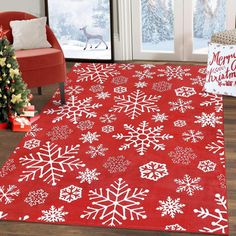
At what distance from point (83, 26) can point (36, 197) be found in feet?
9.66

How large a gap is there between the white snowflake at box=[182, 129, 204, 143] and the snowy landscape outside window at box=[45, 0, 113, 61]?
199 centimetres

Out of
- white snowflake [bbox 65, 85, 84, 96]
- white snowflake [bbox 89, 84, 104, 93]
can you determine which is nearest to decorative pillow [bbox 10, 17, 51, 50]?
white snowflake [bbox 65, 85, 84, 96]

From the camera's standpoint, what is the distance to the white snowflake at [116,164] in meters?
4.22

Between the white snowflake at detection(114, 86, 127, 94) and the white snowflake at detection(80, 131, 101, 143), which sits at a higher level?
the white snowflake at detection(114, 86, 127, 94)

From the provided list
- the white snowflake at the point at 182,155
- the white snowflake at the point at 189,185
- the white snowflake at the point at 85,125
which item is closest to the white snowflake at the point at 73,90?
the white snowflake at the point at 85,125

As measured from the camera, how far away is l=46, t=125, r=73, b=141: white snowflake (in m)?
4.74

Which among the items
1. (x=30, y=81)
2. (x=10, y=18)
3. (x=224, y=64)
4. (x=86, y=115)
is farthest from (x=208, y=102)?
(x=10, y=18)

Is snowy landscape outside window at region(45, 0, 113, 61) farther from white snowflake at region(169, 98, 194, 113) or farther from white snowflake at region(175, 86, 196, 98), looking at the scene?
white snowflake at region(169, 98, 194, 113)

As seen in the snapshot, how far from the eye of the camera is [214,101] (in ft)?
17.4

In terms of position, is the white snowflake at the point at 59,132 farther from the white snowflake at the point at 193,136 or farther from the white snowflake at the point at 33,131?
the white snowflake at the point at 193,136

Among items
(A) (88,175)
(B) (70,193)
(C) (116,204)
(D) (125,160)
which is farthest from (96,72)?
(C) (116,204)

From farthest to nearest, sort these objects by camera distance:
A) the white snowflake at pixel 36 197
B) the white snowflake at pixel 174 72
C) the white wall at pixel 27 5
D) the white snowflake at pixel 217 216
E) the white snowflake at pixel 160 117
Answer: the white wall at pixel 27 5 → the white snowflake at pixel 174 72 → the white snowflake at pixel 160 117 → the white snowflake at pixel 36 197 → the white snowflake at pixel 217 216

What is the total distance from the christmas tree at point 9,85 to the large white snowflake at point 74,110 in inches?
13.6

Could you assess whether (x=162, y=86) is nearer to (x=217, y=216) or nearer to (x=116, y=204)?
(x=116, y=204)
